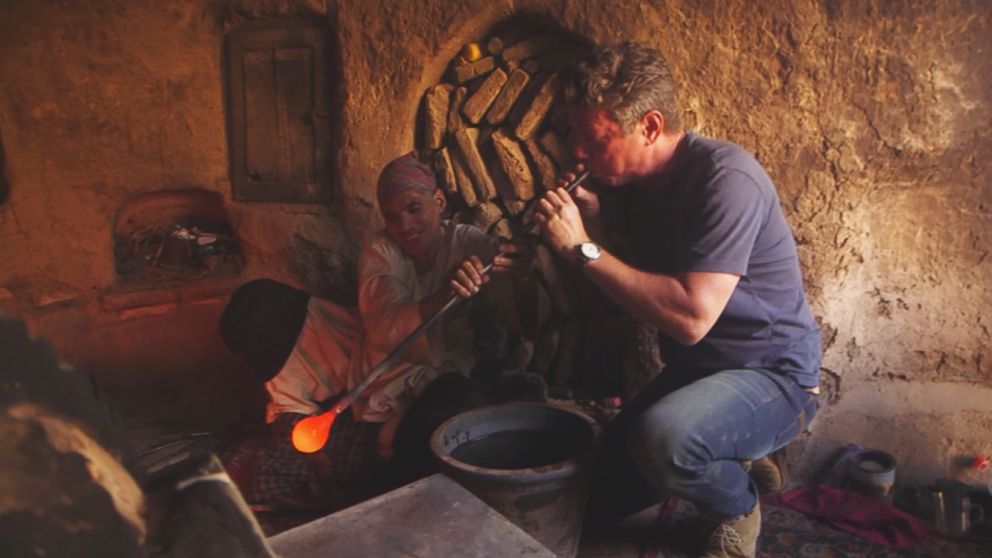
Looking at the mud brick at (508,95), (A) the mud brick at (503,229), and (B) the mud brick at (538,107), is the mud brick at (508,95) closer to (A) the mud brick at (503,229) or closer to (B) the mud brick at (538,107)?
(B) the mud brick at (538,107)

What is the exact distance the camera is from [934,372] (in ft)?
8.55

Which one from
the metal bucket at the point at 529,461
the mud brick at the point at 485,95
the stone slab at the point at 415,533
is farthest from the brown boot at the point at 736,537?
the mud brick at the point at 485,95

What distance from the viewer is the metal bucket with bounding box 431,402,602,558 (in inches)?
79.2

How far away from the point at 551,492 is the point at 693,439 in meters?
0.43

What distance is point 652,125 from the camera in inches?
84.5

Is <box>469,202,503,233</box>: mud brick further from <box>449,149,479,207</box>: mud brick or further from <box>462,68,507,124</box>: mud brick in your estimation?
<box>462,68,507,124</box>: mud brick

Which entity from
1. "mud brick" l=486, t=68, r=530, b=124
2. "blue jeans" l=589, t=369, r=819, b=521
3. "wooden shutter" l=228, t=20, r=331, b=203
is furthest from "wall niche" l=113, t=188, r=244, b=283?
"blue jeans" l=589, t=369, r=819, b=521

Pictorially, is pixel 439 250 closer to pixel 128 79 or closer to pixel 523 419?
pixel 523 419

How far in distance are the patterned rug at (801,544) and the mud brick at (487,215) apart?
1413 mm

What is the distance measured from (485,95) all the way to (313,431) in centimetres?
158

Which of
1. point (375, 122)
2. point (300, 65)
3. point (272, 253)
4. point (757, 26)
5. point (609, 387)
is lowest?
point (609, 387)

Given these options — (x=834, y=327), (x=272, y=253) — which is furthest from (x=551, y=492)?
(x=272, y=253)

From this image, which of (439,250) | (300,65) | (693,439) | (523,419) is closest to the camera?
(693,439)

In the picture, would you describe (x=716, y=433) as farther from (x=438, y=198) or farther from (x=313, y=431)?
(x=438, y=198)
